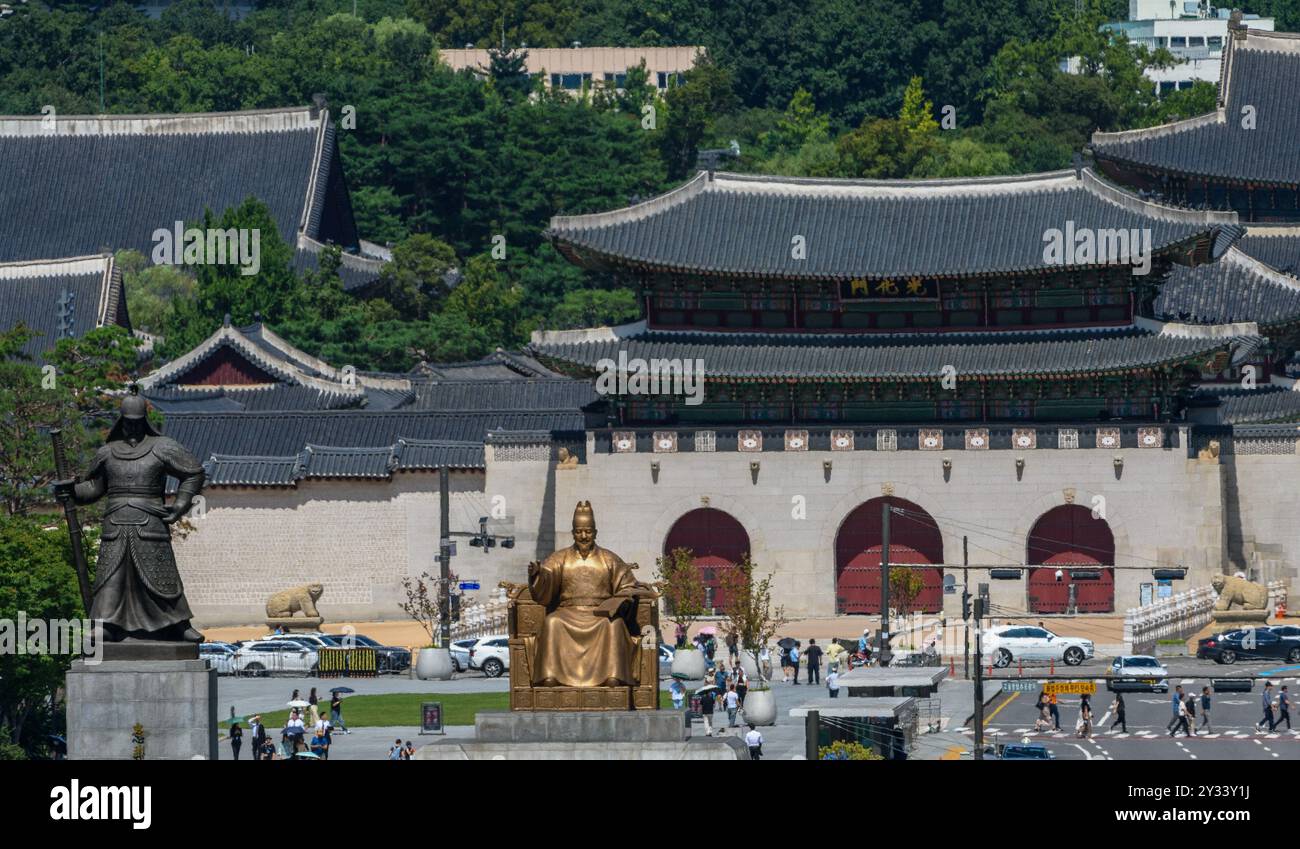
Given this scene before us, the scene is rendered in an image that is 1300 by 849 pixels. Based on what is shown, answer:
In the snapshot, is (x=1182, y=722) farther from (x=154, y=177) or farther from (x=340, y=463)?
(x=154, y=177)

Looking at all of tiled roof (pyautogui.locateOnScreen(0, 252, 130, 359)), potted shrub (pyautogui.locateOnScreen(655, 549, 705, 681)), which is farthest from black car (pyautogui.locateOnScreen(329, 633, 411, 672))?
tiled roof (pyautogui.locateOnScreen(0, 252, 130, 359))

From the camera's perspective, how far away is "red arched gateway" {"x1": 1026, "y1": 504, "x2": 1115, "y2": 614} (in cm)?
8219

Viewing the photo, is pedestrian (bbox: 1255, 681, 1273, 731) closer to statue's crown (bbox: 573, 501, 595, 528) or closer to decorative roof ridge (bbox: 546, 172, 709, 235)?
statue's crown (bbox: 573, 501, 595, 528)

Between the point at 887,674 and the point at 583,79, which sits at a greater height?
the point at 583,79

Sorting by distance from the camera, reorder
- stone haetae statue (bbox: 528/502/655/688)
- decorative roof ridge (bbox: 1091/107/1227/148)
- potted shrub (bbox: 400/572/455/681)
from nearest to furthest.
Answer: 1. stone haetae statue (bbox: 528/502/655/688)
2. potted shrub (bbox: 400/572/455/681)
3. decorative roof ridge (bbox: 1091/107/1227/148)

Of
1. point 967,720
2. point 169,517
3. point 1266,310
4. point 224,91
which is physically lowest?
point 967,720

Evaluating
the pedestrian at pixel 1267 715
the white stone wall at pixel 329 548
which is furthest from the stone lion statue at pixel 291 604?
the pedestrian at pixel 1267 715

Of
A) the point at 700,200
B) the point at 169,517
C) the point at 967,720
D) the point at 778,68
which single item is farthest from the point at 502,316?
the point at 169,517

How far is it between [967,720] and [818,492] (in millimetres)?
20103

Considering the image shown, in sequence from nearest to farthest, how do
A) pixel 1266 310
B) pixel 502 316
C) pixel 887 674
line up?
1. pixel 887 674
2. pixel 1266 310
3. pixel 502 316

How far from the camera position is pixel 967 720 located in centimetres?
6425

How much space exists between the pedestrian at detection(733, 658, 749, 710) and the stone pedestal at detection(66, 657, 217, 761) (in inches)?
1010

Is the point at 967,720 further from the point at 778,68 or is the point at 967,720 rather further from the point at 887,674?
the point at 778,68
